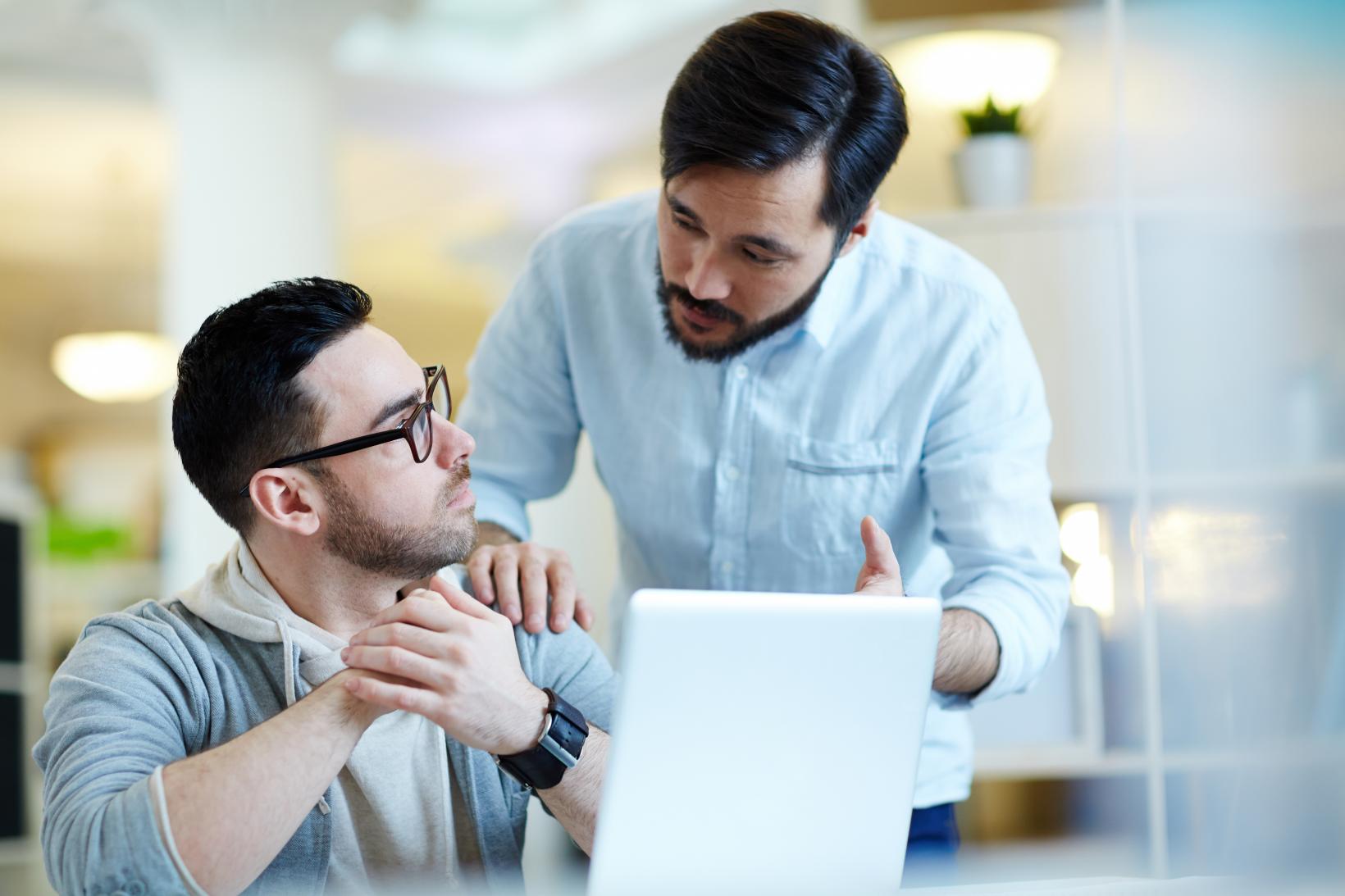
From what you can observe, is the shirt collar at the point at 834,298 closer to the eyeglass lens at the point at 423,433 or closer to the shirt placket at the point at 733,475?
the shirt placket at the point at 733,475

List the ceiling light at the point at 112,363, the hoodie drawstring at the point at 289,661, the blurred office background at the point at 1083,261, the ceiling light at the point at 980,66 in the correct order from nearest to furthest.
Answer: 1. the hoodie drawstring at the point at 289,661
2. the blurred office background at the point at 1083,261
3. the ceiling light at the point at 980,66
4. the ceiling light at the point at 112,363

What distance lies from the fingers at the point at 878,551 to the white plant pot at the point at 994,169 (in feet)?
5.76

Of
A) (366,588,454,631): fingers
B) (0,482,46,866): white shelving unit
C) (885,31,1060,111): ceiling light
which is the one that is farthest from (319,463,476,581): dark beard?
(0,482,46,866): white shelving unit

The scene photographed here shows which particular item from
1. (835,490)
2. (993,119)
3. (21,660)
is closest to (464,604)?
(835,490)

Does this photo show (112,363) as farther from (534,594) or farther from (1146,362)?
(534,594)

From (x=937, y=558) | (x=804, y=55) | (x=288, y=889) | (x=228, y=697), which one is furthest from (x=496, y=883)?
(x=804, y=55)

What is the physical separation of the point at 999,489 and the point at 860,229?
13.1 inches

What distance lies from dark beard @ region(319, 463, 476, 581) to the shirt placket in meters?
0.39

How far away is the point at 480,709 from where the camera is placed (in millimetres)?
1092

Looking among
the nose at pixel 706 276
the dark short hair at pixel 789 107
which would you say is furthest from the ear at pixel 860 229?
the nose at pixel 706 276

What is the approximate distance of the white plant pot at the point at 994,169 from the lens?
275 centimetres

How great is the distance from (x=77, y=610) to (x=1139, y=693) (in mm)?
4971

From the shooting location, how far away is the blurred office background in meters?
1.96

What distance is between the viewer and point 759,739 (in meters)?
0.91
